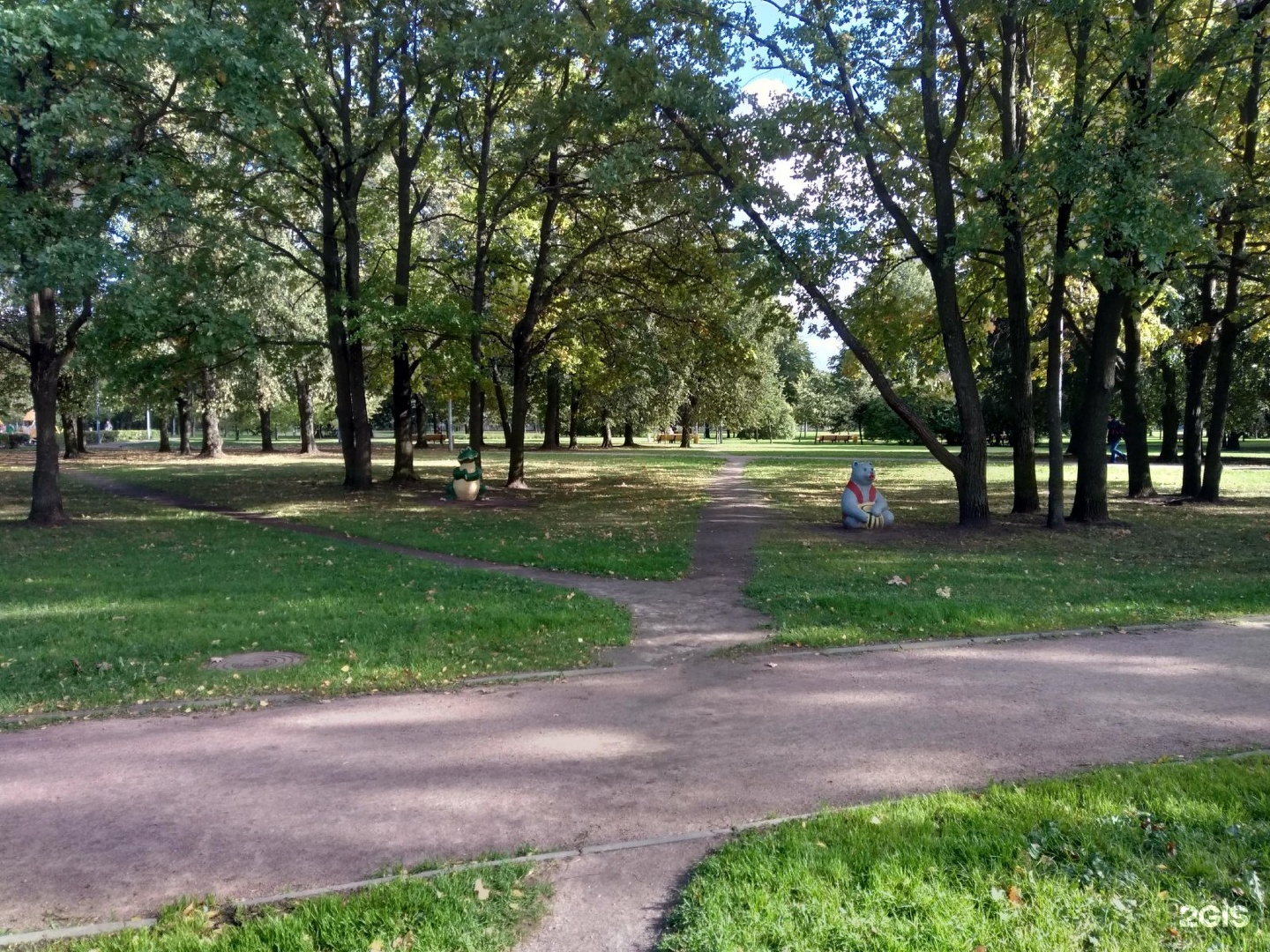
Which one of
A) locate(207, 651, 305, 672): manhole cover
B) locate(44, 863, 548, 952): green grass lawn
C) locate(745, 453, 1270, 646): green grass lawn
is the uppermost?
locate(745, 453, 1270, 646): green grass lawn

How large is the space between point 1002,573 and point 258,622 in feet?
28.0

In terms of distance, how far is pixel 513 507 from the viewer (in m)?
19.1

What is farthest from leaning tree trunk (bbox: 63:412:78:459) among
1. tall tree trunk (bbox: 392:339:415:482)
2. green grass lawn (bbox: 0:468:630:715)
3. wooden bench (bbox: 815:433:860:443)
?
wooden bench (bbox: 815:433:860:443)

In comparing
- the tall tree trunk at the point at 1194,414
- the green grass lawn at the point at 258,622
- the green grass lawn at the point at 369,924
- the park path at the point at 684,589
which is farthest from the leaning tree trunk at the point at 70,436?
the tall tree trunk at the point at 1194,414

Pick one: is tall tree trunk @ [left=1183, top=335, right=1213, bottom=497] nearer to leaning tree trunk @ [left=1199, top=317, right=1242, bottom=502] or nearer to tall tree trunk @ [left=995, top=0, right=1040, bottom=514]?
leaning tree trunk @ [left=1199, top=317, right=1242, bottom=502]

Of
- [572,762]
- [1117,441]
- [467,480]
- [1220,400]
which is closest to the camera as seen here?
[572,762]

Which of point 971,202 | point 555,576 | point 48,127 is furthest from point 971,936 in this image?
point 48,127

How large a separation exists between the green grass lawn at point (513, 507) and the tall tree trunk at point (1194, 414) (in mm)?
11319

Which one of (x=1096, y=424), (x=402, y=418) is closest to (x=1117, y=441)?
(x=1096, y=424)

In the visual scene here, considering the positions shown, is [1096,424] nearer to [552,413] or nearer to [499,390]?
[499,390]

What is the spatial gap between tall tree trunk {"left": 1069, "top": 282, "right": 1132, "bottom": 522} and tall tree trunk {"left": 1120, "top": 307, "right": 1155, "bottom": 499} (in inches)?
97.0

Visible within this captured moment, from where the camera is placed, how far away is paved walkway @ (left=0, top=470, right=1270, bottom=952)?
367cm

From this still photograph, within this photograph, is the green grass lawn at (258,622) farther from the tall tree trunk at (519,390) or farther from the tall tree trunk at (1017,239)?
the tall tree trunk at (519,390)

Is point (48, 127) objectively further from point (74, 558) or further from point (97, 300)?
point (74, 558)
